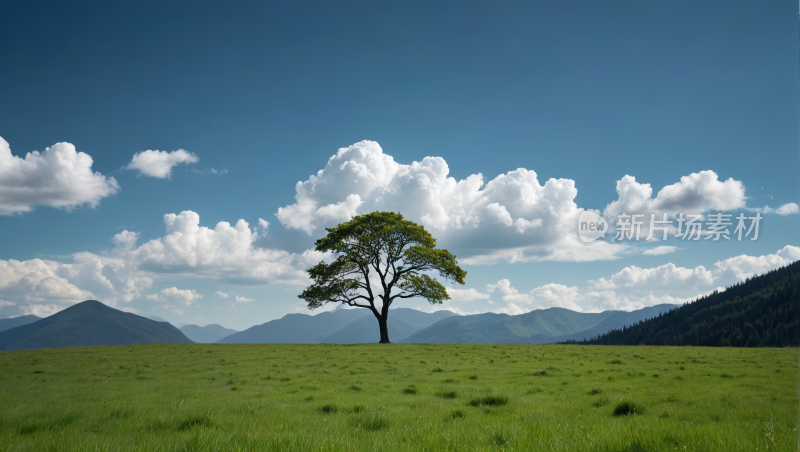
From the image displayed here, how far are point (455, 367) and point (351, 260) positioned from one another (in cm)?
2508

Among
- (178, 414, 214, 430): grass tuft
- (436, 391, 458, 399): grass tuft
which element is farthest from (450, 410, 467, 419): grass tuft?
(178, 414, 214, 430): grass tuft

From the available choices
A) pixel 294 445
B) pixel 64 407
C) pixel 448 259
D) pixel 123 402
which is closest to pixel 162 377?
pixel 123 402

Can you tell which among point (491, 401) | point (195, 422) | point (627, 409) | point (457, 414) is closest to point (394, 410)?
point (457, 414)

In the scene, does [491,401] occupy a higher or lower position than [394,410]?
lower

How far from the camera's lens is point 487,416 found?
9.75m

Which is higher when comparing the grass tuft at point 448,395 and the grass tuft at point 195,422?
the grass tuft at point 195,422

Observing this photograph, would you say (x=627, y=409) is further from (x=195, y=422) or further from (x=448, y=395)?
(x=195, y=422)

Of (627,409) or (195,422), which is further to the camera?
(627,409)

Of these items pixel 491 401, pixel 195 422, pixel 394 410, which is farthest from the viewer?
pixel 491 401

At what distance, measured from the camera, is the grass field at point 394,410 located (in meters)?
6.43

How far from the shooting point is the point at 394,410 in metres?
10.5

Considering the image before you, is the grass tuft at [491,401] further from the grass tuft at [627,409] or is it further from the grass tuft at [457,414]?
the grass tuft at [627,409]

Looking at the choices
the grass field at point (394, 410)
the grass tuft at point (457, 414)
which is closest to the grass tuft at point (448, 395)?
the grass field at point (394, 410)

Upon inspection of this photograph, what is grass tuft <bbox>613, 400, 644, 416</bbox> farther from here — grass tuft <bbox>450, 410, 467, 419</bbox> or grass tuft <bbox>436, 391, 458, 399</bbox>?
grass tuft <bbox>436, 391, 458, 399</bbox>
